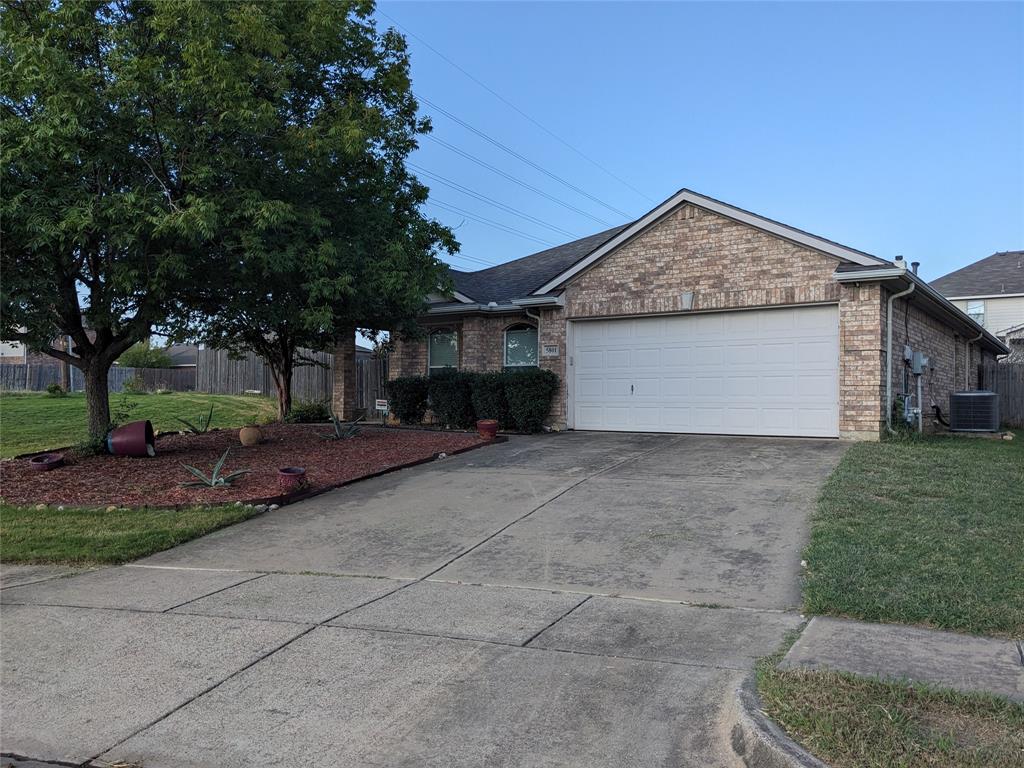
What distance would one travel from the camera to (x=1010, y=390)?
23.5 meters

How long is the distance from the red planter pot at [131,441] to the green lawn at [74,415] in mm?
3413

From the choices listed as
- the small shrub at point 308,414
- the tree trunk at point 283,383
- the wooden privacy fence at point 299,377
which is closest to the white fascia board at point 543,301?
the wooden privacy fence at point 299,377

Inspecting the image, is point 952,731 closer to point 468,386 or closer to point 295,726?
point 295,726

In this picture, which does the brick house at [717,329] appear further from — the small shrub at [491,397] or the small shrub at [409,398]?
the small shrub at [409,398]

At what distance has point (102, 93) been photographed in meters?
9.33

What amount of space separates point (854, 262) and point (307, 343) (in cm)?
1175

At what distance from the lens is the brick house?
1312 centimetres

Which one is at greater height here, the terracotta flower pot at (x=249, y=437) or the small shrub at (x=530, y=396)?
the small shrub at (x=530, y=396)

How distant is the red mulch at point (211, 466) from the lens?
31.6ft

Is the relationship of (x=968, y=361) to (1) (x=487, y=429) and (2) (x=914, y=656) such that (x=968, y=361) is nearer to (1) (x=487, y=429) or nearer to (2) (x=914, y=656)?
(1) (x=487, y=429)

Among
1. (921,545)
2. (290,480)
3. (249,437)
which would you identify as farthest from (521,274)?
(921,545)

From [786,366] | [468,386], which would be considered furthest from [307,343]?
[786,366]

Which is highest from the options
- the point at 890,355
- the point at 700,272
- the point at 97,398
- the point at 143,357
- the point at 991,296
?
the point at 991,296

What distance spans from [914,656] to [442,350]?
49.7 ft
